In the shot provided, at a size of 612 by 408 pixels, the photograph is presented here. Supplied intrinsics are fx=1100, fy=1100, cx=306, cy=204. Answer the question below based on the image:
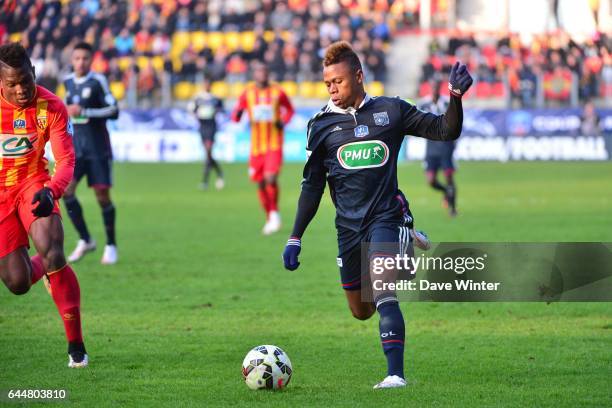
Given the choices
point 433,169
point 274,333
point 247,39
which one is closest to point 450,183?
point 433,169

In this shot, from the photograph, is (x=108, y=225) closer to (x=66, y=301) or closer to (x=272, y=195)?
(x=272, y=195)

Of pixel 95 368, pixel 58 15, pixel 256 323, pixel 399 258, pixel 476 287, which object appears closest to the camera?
pixel 399 258

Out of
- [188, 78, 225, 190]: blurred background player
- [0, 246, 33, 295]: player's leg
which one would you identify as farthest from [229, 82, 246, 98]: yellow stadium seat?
[0, 246, 33, 295]: player's leg

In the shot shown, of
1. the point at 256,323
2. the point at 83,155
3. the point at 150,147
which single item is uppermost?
the point at 83,155

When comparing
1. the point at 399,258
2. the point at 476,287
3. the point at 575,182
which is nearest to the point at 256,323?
the point at 476,287

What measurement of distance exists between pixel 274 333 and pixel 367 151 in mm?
2472

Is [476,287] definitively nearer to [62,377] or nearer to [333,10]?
[62,377]

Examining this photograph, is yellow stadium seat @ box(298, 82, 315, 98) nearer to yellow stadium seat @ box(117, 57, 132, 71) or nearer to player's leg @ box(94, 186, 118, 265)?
yellow stadium seat @ box(117, 57, 132, 71)

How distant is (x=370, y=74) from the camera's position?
35.8 m

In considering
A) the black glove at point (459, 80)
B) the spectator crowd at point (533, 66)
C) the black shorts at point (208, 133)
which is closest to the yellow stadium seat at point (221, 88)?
the spectator crowd at point (533, 66)

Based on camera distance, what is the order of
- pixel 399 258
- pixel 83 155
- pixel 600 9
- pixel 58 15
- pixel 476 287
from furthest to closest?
pixel 600 9 < pixel 58 15 < pixel 83 155 < pixel 476 287 < pixel 399 258

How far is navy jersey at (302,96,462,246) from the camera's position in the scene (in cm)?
684

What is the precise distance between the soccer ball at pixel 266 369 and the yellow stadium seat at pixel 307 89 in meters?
29.0

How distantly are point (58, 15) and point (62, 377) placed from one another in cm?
2580
